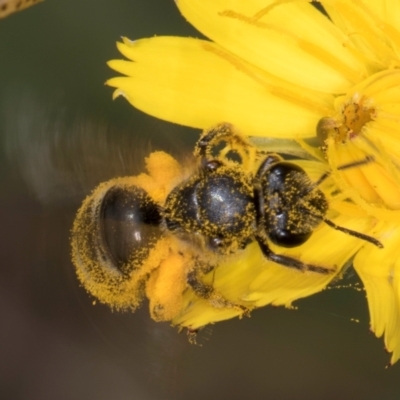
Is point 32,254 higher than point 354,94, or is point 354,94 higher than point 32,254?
point 32,254

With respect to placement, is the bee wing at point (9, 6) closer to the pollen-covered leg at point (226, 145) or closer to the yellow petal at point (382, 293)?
the pollen-covered leg at point (226, 145)

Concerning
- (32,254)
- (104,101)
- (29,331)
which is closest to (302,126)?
(104,101)

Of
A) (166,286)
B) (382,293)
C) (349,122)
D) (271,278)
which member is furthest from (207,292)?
(349,122)

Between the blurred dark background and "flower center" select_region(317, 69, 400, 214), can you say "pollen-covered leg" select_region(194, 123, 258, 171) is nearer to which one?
the blurred dark background

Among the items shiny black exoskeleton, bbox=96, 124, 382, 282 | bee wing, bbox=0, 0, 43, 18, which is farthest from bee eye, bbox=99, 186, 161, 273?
bee wing, bbox=0, 0, 43, 18

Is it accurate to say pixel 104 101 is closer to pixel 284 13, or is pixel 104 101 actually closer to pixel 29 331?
pixel 284 13

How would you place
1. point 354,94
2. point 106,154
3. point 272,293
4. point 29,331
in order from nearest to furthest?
1. point 106,154
2. point 272,293
3. point 354,94
4. point 29,331
